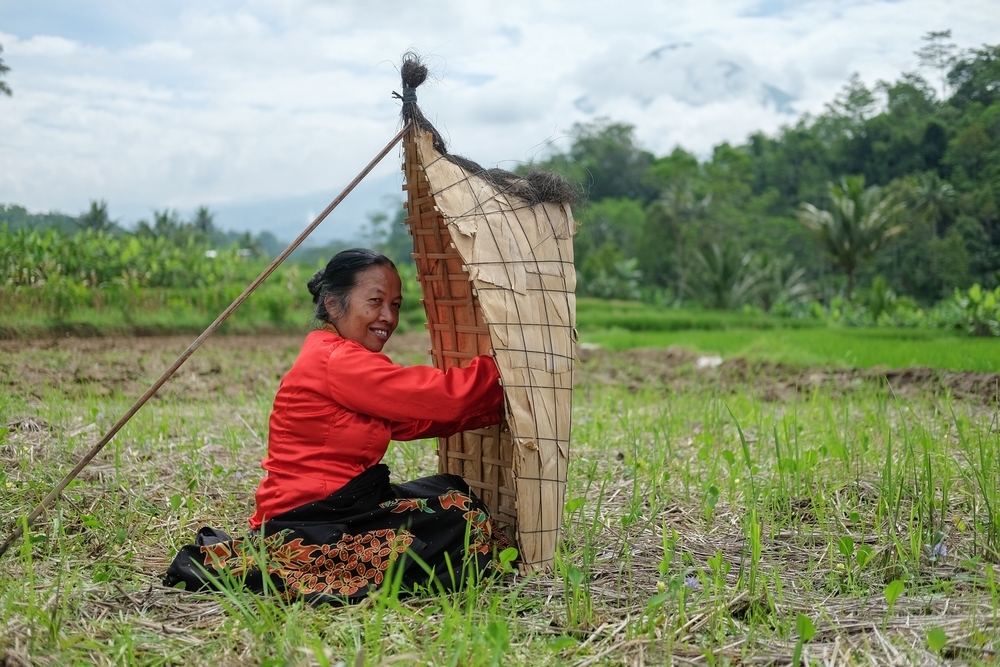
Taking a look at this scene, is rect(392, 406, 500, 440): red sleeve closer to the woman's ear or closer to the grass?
the woman's ear

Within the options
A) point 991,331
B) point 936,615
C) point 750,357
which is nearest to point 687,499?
point 936,615

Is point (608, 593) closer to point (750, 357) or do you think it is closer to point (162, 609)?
point (162, 609)

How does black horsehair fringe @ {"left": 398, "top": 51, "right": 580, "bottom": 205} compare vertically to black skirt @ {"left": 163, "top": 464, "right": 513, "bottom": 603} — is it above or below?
above

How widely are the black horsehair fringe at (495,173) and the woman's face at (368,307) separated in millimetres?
411

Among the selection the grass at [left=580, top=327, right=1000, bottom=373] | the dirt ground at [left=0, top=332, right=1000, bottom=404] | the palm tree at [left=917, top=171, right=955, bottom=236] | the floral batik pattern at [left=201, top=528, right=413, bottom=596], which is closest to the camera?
the floral batik pattern at [left=201, top=528, right=413, bottom=596]

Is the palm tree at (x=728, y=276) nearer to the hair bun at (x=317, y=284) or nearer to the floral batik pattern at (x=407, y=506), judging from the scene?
the hair bun at (x=317, y=284)

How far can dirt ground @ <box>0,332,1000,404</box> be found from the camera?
5.73 meters

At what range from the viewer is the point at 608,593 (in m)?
2.28

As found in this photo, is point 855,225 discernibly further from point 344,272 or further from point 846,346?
point 344,272

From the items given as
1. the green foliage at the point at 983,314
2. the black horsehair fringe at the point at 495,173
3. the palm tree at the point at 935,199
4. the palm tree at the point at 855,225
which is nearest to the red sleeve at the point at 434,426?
the black horsehair fringe at the point at 495,173

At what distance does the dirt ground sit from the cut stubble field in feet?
3.31

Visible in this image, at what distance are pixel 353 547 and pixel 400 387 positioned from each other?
48 cm

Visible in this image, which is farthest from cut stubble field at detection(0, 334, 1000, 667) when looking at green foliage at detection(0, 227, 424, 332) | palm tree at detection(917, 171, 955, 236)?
palm tree at detection(917, 171, 955, 236)

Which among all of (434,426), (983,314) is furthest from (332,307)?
(983,314)
